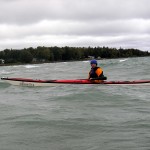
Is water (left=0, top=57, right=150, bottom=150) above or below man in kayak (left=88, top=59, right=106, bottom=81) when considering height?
below

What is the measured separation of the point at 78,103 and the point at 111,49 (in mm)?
118766

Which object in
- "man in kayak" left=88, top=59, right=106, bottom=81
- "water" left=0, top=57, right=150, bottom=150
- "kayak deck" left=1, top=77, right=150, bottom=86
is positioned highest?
"man in kayak" left=88, top=59, right=106, bottom=81

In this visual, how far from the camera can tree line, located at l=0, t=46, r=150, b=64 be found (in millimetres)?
111644

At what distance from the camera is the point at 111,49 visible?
5020 inches

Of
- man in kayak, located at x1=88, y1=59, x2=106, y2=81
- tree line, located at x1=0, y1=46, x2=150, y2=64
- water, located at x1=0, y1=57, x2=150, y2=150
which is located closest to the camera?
water, located at x1=0, y1=57, x2=150, y2=150

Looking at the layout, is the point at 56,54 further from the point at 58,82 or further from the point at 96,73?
the point at 96,73

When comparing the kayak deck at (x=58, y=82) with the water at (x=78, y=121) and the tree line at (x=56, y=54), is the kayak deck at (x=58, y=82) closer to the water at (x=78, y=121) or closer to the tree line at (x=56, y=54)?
the water at (x=78, y=121)

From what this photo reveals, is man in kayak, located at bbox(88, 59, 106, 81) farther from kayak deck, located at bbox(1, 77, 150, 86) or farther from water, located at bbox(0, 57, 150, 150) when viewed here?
water, located at bbox(0, 57, 150, 150)

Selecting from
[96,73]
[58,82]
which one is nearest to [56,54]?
[58,82]

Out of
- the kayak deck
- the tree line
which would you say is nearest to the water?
the kayak deck

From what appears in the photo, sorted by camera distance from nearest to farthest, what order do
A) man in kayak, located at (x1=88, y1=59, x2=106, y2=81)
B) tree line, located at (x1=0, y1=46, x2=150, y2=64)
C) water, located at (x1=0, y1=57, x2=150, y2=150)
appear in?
1. water, located at (x1=0, y1=57, x2=150, y2=150)
2. man in kayak, located at (x1=88, y1=59, x2=106, y2=81)
3. tree line, located at (x1=0, y1=46, x2=150, y2=64)

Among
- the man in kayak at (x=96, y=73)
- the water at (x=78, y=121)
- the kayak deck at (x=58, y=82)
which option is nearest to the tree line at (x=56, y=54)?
the kayak deck at (x=58, y=82)

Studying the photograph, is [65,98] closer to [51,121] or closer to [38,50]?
[51,121]

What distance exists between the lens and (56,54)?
120 m
